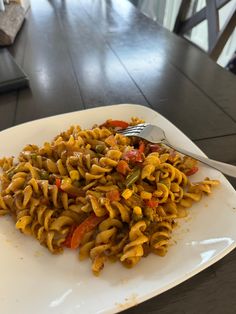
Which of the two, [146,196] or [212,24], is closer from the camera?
[146,196]

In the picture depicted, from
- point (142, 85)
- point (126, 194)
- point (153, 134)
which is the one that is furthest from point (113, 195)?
point (142, 85)

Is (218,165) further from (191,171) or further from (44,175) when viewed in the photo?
(44,175)

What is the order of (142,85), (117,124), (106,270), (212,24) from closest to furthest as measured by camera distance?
(106,270), (117,124), (142,85), (212,24)

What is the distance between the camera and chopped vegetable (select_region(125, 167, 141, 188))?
613 mm

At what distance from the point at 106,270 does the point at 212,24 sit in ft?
6.14

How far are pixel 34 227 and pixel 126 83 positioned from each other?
85 centimetres

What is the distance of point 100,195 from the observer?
1.95ft

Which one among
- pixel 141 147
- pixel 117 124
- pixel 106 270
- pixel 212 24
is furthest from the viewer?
pixel 212 24

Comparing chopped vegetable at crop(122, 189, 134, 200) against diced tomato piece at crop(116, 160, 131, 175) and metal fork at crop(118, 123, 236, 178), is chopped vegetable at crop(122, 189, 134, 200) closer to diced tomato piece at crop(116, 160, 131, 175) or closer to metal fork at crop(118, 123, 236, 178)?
diced tomato piece at crop(116, 160, 131, 175)

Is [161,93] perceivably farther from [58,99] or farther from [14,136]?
[14,136]

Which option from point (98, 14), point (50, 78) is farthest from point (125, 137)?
point (98, 14)

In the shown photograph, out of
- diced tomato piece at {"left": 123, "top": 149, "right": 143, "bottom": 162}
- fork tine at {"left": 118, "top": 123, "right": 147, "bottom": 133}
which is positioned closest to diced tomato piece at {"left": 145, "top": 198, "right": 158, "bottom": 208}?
diced tomato piece at {"left": 123, "top": 149, "right": 143, "bottom": 162}

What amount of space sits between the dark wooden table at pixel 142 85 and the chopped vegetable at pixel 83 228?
155 mm

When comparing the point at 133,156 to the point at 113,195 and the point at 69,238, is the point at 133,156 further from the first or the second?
the point at 69,238
